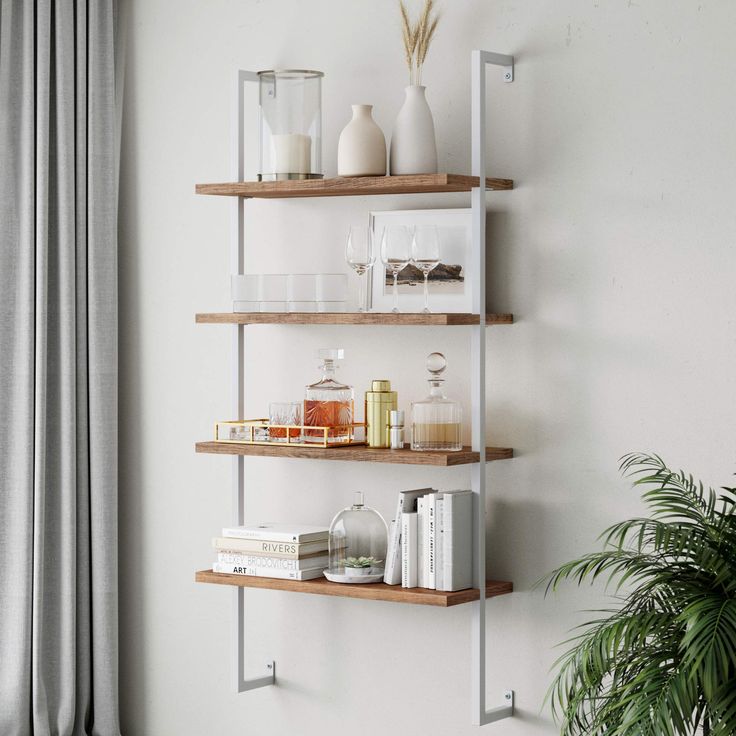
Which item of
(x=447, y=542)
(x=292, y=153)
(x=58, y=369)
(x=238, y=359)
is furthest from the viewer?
(x=58, y=369)

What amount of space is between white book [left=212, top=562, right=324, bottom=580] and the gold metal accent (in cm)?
31

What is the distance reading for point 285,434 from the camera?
2.91m

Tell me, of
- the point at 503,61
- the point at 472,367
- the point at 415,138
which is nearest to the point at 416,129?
the point at 415,138

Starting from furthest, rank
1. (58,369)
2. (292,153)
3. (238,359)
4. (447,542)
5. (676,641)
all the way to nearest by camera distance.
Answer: (58,369) < (238,359) < (292,153) < (447,542) < (676,641)

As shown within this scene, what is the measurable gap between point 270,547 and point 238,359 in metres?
0.51

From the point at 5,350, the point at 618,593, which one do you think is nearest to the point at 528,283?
the point at 618,593

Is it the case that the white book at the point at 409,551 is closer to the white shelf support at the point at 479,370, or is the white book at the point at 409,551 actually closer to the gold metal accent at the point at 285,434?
the white shelf support at the point at 479,370

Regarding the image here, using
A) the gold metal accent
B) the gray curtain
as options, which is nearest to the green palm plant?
the gold metal accent

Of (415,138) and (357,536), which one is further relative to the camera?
(357,536)

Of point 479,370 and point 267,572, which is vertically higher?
point 479,370

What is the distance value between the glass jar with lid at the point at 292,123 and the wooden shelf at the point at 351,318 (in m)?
0.34

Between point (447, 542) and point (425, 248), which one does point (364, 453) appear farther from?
point (425, 248)

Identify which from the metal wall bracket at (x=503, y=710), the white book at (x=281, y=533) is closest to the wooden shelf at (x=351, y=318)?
the white book at (x=281, y=533)

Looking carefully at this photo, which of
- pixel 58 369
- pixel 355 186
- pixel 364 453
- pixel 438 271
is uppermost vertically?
pixel 355 186
